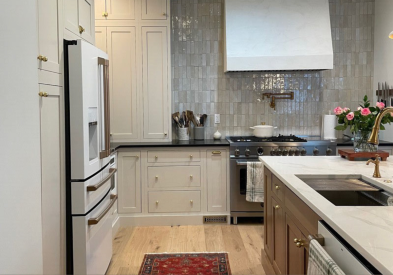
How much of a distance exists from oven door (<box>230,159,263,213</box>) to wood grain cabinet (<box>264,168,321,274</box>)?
4.16 feet

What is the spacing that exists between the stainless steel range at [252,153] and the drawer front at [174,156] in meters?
0.40

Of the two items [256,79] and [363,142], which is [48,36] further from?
[256,79]

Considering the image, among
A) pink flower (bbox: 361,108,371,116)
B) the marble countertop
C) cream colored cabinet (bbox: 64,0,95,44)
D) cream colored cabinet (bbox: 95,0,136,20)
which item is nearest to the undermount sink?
the marble countertop

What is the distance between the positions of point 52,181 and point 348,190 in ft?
5.27

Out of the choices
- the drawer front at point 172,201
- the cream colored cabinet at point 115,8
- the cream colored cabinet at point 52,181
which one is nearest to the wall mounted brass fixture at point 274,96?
the drawer front at point 172,201

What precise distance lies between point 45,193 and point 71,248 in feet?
1.72

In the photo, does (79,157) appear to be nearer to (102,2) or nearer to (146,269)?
(146,269)

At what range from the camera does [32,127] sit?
116 cm

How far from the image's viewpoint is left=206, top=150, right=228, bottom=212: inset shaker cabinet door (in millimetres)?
4284

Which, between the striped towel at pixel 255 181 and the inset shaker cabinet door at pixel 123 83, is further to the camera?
the inset shaker cabinet door at pixel 123 83

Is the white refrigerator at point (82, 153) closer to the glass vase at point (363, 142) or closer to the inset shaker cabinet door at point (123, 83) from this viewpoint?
the inset shaker cabinet door at point (123, 83)

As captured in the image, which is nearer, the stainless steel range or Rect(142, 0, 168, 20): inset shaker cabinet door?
the stainless steel range

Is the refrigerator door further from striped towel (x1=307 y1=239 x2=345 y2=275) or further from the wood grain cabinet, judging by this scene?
striped towel (x1=307 y1=239 x2=345 y2=275)

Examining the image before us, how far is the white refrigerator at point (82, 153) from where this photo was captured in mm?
2391
